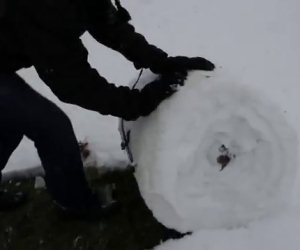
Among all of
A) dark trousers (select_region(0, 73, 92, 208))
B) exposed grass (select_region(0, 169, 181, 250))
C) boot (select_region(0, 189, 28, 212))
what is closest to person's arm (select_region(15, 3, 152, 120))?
dark trousers (select_region(0, 73, 92, 208))

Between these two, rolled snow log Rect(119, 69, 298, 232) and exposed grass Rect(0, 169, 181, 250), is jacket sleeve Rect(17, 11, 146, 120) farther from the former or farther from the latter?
exposed grass Rect(0, 169, 181, 250)

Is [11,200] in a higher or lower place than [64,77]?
lower

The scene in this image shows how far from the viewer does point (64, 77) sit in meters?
1.80

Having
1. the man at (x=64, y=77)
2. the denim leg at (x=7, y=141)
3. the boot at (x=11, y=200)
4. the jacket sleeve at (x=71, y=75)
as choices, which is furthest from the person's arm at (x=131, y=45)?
the boot at (x=11, y=200)

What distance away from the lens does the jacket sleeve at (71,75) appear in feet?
5.68

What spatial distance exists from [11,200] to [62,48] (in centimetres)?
128

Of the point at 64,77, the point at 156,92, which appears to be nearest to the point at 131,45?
the point at 156,92

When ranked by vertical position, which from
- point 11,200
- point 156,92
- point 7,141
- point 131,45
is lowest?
point 11,200

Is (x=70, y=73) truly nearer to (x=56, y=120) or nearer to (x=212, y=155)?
(x=56, y=120)

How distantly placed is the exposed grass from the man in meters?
0.11

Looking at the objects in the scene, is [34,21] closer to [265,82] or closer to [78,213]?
[78,213]

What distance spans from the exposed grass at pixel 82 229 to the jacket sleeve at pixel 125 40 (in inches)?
30.8

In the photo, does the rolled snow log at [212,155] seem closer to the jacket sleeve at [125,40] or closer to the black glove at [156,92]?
the black glove at [156,92]

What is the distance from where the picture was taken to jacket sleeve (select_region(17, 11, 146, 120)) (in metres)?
1.73
